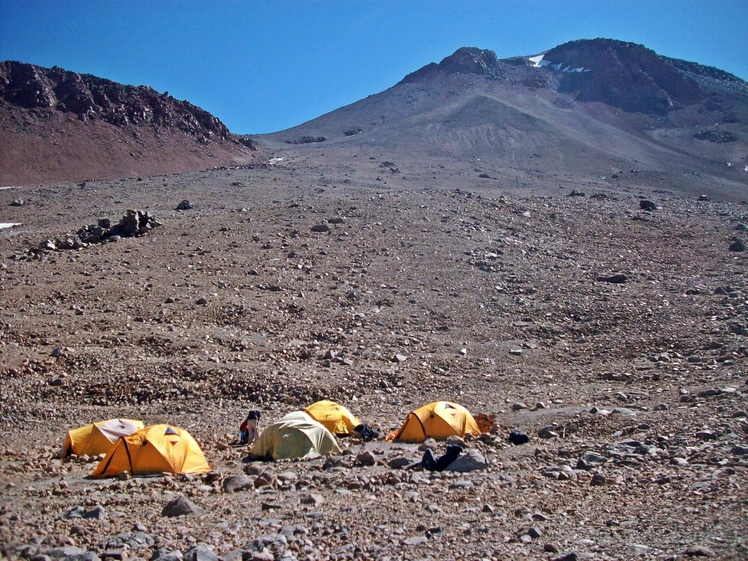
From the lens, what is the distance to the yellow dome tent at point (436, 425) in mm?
9438

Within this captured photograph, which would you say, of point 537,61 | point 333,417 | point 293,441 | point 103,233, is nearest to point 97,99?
point 103,233

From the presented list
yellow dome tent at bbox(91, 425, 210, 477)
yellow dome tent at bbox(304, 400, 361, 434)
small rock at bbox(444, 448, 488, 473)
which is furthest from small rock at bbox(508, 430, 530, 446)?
yellow dome tent at bbox(91, 425, 210, 477)

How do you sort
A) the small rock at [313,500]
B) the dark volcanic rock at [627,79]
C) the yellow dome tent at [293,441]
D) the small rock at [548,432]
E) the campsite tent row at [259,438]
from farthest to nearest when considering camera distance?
the dark volcanic rock at [627,79] < the small rock at [548,432] < the yellow dome tent at [293,441] < the campsite tent row at [259,438] < the small rock at [313,500]

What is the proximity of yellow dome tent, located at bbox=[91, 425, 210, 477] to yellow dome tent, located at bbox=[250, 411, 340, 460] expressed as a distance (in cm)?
85

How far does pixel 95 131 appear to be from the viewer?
50312mm

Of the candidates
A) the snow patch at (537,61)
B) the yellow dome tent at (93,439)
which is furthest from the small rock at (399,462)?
the snow patch at (537,61)

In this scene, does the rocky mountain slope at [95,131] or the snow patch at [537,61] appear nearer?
the rocky mountain slope at [95,131]

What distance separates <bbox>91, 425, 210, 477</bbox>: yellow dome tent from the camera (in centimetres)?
811

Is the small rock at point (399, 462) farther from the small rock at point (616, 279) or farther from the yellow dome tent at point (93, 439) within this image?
the small rock at point (616, 279)

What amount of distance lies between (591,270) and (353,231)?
25.0ft

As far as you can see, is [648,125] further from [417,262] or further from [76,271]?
[76,271]

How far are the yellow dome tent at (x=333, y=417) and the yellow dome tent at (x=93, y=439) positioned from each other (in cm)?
274

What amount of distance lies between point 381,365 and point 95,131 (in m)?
45.6

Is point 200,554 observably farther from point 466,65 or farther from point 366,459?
point 466,65
